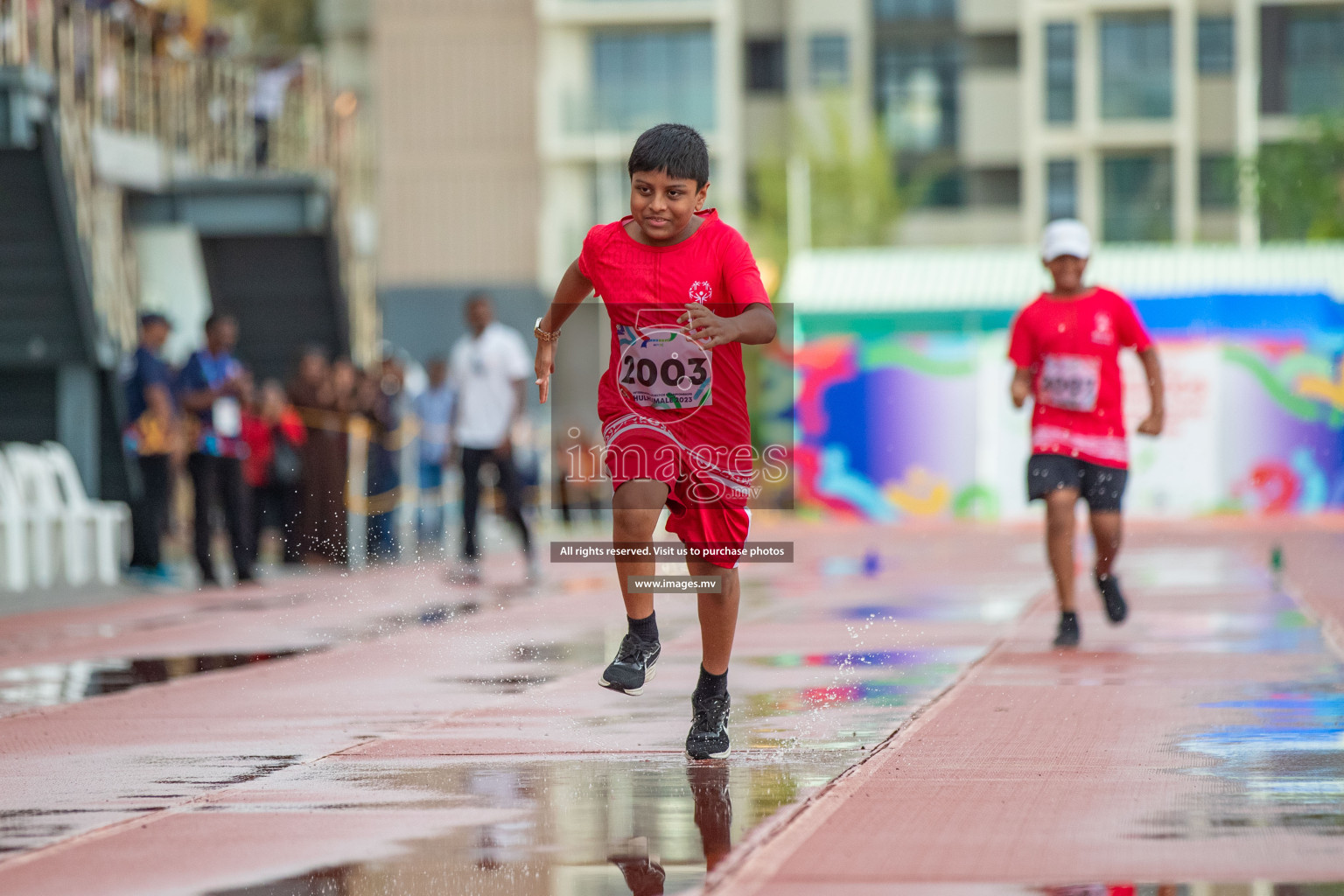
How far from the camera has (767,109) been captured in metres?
56.5

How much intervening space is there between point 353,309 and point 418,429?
12.2ft

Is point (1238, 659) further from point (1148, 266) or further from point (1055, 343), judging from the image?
point (1148, 266)

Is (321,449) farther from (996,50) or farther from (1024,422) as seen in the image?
(996,50)

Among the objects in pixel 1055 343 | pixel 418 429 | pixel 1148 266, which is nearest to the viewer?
pixel 1055 343

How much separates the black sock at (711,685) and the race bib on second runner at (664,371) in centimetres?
81

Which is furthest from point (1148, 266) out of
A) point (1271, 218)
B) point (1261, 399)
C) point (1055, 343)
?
point (1055, 343)

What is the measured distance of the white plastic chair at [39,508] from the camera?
15.5 m

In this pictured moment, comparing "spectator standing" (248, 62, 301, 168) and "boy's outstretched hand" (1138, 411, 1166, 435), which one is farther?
"spectator standing" (248, 62, 301, 168)

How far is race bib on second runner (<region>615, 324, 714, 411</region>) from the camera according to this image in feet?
21.5

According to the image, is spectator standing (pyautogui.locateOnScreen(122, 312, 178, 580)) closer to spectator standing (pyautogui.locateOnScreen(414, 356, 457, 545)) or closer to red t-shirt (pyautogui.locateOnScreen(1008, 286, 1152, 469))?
spectator standing (pyautogui.locateOnScreen(414, 356, 457, 545))

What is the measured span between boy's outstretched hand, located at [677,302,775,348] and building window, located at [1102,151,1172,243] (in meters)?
50.1

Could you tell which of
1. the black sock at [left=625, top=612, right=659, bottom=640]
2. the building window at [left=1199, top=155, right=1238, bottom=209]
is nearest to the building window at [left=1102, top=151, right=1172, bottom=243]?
the building window at [left=1199, top=155, right=1238, bottom=209]

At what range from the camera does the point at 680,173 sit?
257 inches

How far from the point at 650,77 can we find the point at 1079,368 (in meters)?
44.6
